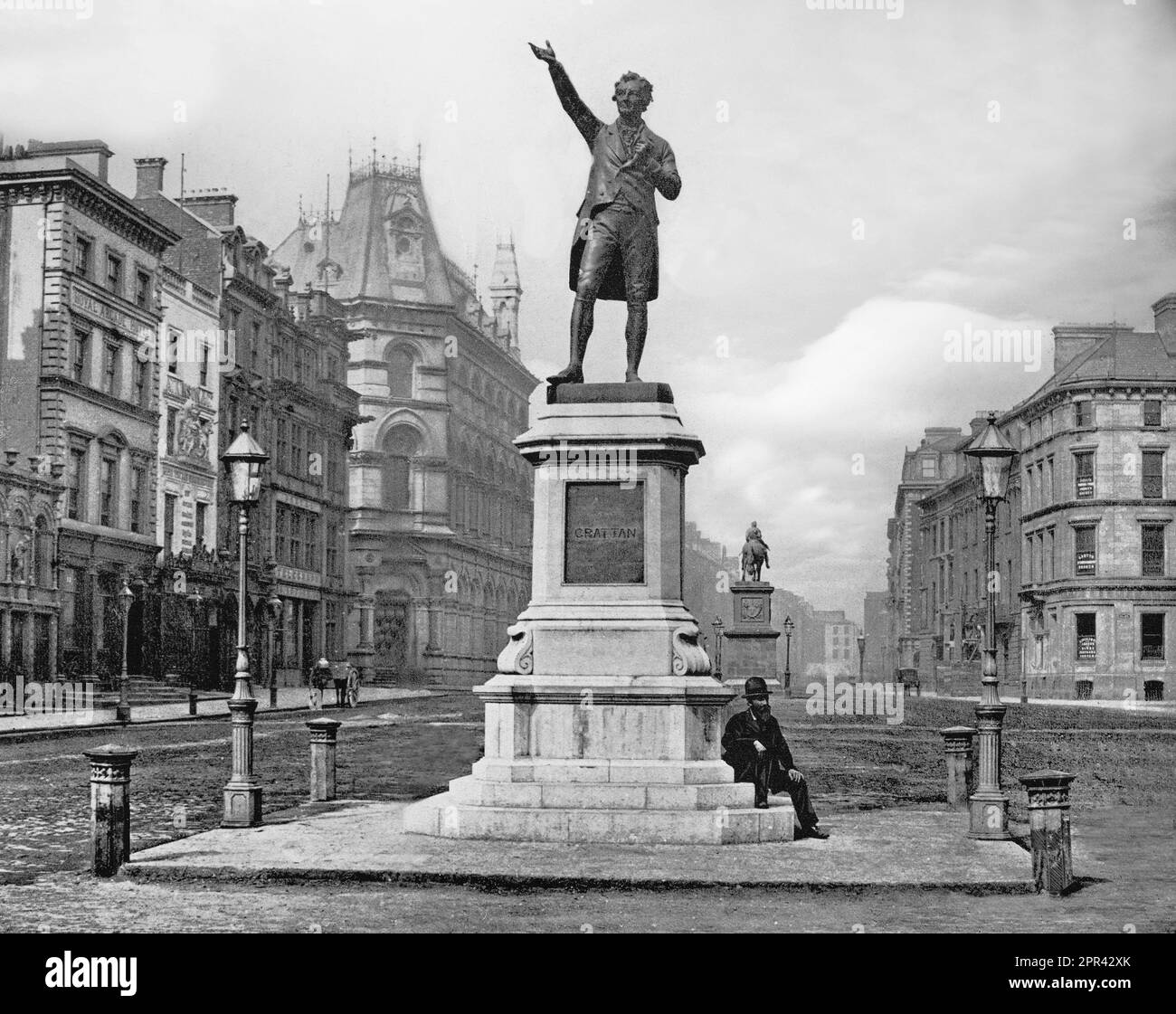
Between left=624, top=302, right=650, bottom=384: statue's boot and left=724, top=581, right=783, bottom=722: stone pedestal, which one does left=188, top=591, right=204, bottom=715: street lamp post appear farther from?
left=624, top=302, right=650, bottom=384: statue's boot

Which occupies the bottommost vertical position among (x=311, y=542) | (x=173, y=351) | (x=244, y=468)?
(x=244, y=468)

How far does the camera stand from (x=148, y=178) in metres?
56.2

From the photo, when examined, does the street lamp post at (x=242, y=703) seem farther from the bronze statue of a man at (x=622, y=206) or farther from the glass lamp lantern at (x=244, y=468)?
the bronze statue of a man at (x=622, y=206)

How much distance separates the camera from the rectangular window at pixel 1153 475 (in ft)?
199

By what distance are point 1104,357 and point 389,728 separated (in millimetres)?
40527

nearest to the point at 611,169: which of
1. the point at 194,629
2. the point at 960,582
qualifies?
the point at 194,629

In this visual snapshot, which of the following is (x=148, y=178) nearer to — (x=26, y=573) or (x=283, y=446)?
(x=283, y=446)

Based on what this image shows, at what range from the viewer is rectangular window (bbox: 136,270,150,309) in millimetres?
47062

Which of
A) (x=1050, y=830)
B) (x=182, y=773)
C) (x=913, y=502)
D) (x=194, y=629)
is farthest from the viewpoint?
(x=913, y=502)

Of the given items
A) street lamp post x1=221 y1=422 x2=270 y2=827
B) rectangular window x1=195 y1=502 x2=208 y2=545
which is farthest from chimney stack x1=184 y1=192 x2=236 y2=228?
street lamp post x1=221 y1=422 x2=270 y2=827

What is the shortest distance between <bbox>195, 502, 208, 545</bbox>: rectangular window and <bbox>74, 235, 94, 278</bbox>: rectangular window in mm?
11511

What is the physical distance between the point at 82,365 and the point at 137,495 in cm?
540
